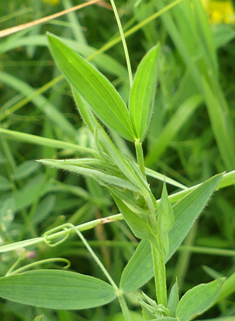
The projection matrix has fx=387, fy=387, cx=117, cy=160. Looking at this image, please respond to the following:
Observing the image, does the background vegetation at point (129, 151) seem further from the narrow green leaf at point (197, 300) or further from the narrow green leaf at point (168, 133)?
the narrow green leaf at point (197, 300)

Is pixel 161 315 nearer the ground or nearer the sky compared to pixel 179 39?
nearer the ground

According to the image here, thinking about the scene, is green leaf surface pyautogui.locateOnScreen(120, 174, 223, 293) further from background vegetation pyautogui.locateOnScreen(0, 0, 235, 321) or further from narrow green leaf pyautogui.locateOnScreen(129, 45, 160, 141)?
background vegetation pyautogui.locateOnScreen(0, 0, 235, 321)

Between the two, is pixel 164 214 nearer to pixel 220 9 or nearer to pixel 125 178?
pixel 125 178

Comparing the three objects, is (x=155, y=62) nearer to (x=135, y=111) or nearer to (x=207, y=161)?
(x=135, y=111)

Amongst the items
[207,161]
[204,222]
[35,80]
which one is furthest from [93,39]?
[204,222]

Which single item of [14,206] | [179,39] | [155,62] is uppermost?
[155,62]

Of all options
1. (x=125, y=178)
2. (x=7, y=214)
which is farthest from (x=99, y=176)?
(x=7, y=214)

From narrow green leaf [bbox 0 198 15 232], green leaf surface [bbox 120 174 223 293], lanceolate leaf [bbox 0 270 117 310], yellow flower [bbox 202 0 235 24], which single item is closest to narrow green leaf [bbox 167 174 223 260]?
green leaf surface [bbox 120 174 223 293]
